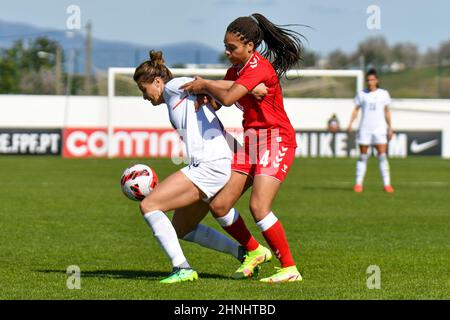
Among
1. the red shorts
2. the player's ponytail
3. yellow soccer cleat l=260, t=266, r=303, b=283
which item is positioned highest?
the player's ponytail

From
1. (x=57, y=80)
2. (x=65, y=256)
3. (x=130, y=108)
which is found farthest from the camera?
(x=57, y=80)

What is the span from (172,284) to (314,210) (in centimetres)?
881

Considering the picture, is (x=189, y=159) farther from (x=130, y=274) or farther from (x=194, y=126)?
(x=130, y=274)

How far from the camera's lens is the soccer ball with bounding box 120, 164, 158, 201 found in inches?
377

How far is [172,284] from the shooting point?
29.9ft

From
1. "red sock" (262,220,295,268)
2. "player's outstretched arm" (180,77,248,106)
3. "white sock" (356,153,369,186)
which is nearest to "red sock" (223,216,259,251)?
"red sock" (262,220,295,268)

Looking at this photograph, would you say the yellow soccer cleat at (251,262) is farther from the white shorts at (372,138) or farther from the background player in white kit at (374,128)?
the white shorts at (372,138)

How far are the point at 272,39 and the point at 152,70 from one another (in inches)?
43.0

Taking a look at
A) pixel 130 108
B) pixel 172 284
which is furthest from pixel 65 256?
pixel 130 108

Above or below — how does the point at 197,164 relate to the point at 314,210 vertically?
above

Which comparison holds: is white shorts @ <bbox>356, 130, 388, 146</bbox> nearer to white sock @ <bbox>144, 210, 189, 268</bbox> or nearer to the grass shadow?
the grass shadow

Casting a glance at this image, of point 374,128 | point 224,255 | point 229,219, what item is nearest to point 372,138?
point 374,128

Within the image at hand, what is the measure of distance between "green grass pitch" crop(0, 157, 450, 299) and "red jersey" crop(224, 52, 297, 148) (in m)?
1.32
